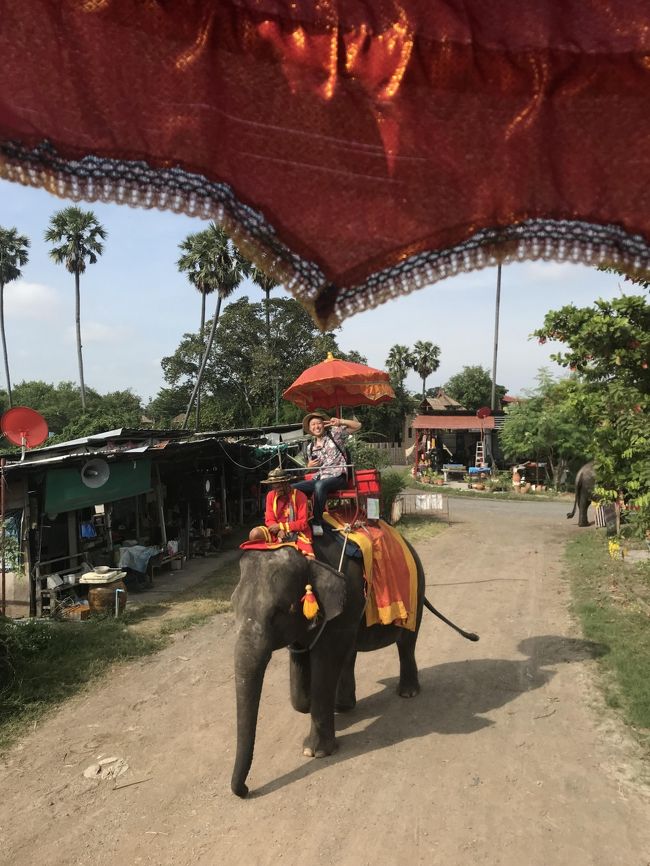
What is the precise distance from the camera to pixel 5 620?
7625mm

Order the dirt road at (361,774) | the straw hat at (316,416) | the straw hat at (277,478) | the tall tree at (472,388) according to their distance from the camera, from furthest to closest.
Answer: the tall tree at (472,388) < the straw hat at (316,416) < the straw hat at (277,478) < the dirt road at (361,774)

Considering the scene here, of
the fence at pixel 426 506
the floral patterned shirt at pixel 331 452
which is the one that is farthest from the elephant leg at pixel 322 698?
the fence at pixel 426 506

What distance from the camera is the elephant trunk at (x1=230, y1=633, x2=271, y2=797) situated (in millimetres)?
4633

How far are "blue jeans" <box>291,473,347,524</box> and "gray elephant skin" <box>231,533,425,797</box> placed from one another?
33 cm

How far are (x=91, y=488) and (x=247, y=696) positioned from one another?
8.01 meters

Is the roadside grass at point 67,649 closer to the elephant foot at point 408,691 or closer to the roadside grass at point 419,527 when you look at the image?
the elephant foot at point 408,691

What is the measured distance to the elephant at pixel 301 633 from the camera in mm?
4664

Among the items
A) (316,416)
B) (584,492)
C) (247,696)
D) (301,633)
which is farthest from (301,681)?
(584,492)

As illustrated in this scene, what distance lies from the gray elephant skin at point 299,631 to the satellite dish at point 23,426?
5.89 metres

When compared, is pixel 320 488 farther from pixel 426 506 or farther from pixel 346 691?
pixel 426 506

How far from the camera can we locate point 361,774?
5.05 meters

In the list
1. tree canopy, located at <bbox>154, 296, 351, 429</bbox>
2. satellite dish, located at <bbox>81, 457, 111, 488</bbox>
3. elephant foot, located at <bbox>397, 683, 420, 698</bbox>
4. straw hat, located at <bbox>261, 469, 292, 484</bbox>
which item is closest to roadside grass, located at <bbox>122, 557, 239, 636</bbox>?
satellite dish, located at <bbox>81, 457, 111, 488</bbox>

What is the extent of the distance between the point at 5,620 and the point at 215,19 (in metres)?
8.11

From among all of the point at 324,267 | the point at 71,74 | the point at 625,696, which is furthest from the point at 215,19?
the point at 625,696
